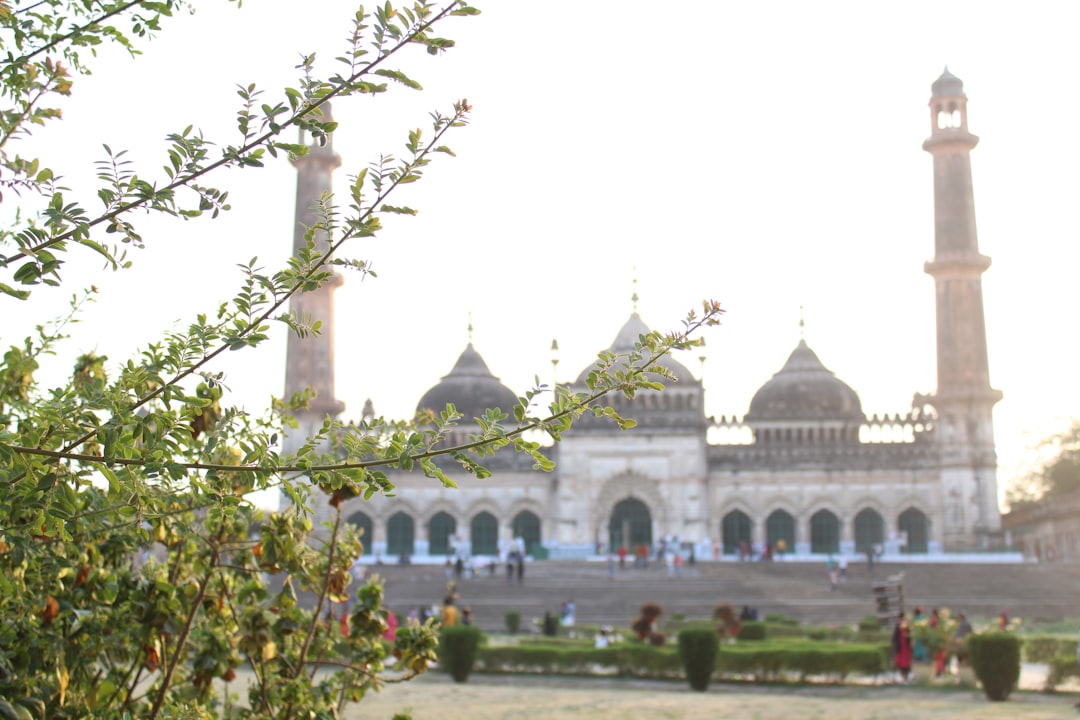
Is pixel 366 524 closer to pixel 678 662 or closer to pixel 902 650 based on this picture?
pixel 678 662

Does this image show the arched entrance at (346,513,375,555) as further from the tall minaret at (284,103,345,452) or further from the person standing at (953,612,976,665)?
the person standing at (953,612,976,665)

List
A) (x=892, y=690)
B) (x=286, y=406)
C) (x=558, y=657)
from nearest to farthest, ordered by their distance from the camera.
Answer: (x=286, y=406), (x=892, y=690), (x=558, y=657)

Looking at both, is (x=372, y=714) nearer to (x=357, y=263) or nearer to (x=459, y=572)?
(x=357, y=263)

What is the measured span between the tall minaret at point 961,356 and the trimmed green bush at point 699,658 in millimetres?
27147

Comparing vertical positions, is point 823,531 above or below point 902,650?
above

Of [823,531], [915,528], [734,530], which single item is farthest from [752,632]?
[915,528]

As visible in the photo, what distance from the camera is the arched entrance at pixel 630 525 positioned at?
142 ft

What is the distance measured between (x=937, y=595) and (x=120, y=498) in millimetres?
30424

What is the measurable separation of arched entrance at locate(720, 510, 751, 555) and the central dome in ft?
11.9

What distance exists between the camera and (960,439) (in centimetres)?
4200

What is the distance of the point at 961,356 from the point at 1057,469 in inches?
669

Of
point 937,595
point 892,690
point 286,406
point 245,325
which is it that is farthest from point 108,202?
point 937,595

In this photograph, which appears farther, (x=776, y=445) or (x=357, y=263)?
(x=776, y=445)

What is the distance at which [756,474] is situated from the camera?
4312 centimetres
